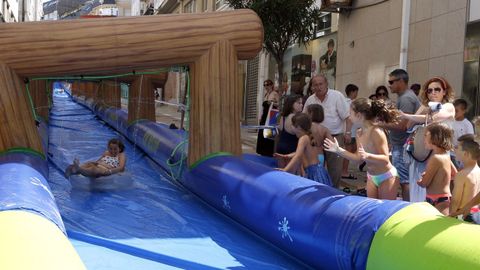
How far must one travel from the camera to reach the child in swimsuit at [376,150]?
12.8 ft

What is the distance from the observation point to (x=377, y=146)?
13.0ft

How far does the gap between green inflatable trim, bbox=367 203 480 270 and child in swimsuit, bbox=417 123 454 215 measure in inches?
30.8

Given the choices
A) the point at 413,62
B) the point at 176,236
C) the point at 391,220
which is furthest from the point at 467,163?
the point at 413,62

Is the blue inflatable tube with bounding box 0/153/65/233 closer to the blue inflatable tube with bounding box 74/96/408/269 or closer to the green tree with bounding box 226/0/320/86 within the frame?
the blue inflatable tube with bounding box 74/96/408/269

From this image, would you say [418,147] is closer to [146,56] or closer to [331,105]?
[331,105]

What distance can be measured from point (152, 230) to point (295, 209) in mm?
1363

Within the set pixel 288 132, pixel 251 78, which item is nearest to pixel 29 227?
pixel 288 132

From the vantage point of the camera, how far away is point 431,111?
422cm

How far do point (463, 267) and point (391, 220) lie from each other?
61 cm

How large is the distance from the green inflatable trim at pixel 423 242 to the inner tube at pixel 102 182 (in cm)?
387

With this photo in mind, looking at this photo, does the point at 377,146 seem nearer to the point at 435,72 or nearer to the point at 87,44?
the point at 87,44

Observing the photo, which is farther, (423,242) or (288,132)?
(288,132)

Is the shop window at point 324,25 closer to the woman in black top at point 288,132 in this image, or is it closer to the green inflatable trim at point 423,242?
the woman in black top at point 288,132

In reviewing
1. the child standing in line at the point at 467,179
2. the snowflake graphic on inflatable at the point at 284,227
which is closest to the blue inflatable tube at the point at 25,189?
the snowflake graphic on inflatable at the point at 284,227
